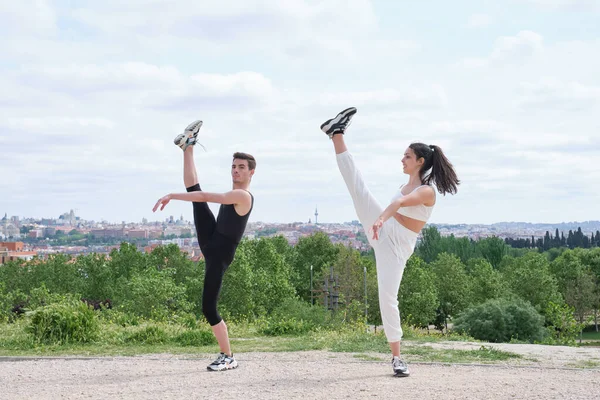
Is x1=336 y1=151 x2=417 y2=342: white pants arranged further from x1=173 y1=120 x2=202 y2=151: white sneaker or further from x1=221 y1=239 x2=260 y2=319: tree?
x1=221 y1=239 x2=260 y2=319: tree

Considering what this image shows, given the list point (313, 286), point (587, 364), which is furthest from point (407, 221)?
point (313, 286)

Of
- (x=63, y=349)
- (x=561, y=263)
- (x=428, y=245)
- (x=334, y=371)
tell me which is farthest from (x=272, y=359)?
(x=428, y=245)

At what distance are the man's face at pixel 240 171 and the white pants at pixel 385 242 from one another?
42.7 inches

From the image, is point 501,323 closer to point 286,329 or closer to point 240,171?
point 286,329

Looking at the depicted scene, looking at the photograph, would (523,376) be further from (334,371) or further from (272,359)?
(272,359)

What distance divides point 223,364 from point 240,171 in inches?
83.8

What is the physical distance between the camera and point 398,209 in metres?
6.97

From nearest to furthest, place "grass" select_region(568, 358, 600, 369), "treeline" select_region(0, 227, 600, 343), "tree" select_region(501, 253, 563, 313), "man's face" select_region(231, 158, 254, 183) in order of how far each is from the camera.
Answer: "man's face" select_region(231, 158, 254, 183) → "grass" select_region(568, 358, 600, 369) → "treeline" select_region(0, 227, 600, 343) → "tree" select_region(501, 253, 563, 313)

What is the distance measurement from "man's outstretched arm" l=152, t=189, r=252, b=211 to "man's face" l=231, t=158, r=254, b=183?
216mm

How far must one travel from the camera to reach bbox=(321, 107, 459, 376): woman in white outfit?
23.1ft

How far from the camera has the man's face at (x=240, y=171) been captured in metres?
7.59

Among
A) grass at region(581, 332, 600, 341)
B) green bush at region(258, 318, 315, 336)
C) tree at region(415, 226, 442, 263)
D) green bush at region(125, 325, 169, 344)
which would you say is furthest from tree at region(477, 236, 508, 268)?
green bush at region(125, 325, 169, 344)

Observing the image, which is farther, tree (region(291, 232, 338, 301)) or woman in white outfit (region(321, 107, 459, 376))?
tree (region(291, 232, 338, 301))

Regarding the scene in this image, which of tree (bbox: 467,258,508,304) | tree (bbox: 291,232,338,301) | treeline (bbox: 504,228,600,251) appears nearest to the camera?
tree (bbox: 467,258,508,304)
